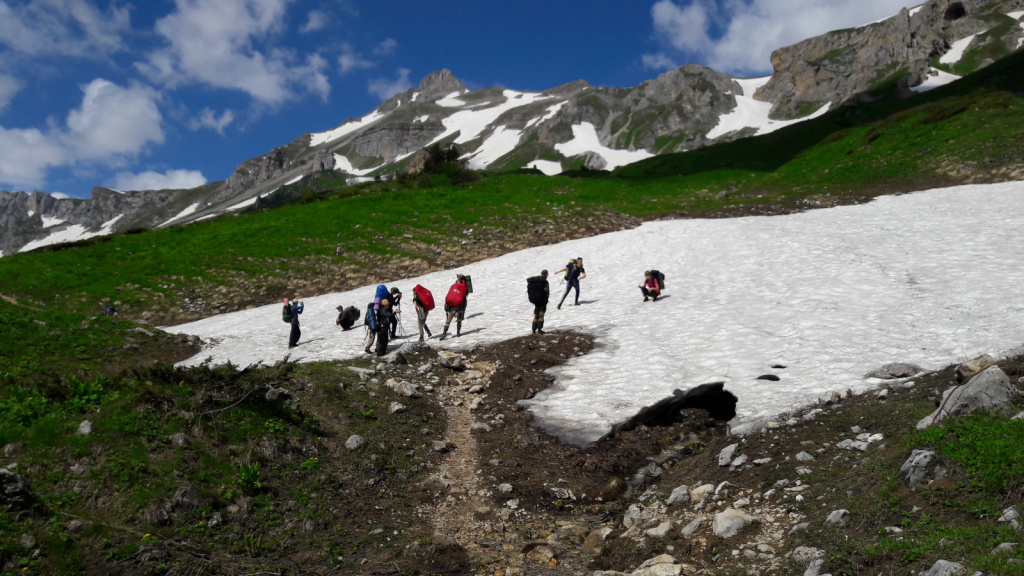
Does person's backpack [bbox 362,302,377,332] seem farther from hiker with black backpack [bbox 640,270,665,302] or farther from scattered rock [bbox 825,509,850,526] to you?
scattered rock [bbox 825,509,850,526]

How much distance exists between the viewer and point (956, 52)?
481ft

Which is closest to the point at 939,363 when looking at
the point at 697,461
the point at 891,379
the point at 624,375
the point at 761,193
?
the point at 891,379

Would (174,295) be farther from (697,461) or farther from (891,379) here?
(891,379)

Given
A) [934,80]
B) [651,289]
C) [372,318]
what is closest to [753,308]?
[651,289]

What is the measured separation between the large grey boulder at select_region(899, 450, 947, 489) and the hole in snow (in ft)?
15.0

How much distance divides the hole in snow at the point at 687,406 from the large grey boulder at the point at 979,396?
3996 mm

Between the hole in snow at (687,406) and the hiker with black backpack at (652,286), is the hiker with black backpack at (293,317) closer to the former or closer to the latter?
the hiker with black backpack at (652,286)

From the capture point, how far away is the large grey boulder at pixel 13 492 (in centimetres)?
625

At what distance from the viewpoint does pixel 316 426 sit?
1024cm

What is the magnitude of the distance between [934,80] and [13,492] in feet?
584

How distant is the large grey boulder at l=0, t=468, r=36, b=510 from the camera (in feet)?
20.5

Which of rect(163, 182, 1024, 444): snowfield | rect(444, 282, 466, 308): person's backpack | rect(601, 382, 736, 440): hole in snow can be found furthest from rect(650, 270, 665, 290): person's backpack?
rect(601, 382, 736, 440): hole in snow

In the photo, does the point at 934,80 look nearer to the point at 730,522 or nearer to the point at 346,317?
the point at 346,317

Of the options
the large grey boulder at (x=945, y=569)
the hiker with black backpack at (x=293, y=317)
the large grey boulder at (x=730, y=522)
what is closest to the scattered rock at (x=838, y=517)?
the large grey boulder at (x=730, y=522)
